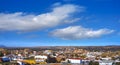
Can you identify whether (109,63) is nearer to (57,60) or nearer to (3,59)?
(57,60)

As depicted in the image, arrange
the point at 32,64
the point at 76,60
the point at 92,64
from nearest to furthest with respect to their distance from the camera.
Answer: the point at 92,64, the point at 32,64, the point at 76,60

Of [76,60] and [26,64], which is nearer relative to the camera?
[26,64]

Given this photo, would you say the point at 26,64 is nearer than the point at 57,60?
Yes

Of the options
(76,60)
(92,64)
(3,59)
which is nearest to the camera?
(92,64)

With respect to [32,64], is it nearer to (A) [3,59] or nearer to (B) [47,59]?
(A) [3,59]

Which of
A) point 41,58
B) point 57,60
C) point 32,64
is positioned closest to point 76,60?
point 57,60

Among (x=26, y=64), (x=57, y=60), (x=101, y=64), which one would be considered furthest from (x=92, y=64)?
(x=57, y=60)

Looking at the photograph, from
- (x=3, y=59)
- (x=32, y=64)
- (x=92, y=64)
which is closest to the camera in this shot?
(x=92, y=64)

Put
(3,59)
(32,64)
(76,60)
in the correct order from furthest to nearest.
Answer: (76,60) → (3,59) → (32,64)
